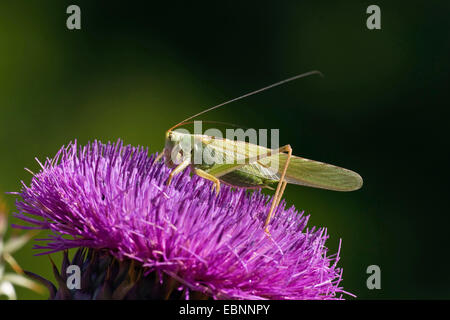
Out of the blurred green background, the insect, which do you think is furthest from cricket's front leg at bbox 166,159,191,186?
the blurred green background

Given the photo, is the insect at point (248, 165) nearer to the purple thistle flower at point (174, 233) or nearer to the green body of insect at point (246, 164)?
the green body of insect at point (246, 164)

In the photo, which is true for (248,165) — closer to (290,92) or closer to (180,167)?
(180,167)

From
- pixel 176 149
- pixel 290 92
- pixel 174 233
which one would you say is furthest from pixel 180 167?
pixel 290 92

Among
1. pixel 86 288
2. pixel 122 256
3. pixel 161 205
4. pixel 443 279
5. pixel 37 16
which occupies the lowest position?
pixel 443 279

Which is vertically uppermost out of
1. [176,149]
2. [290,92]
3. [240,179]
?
[290,92]

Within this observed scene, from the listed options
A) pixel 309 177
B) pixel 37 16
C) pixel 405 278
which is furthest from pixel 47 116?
pixel 405 278

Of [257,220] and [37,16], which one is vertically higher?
[37,16]

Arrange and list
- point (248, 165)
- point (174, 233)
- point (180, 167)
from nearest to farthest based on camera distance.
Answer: point (174, 233), point (180, 167), point (248, 165)

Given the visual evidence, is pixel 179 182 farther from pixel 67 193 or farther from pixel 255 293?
pixel 255 293
